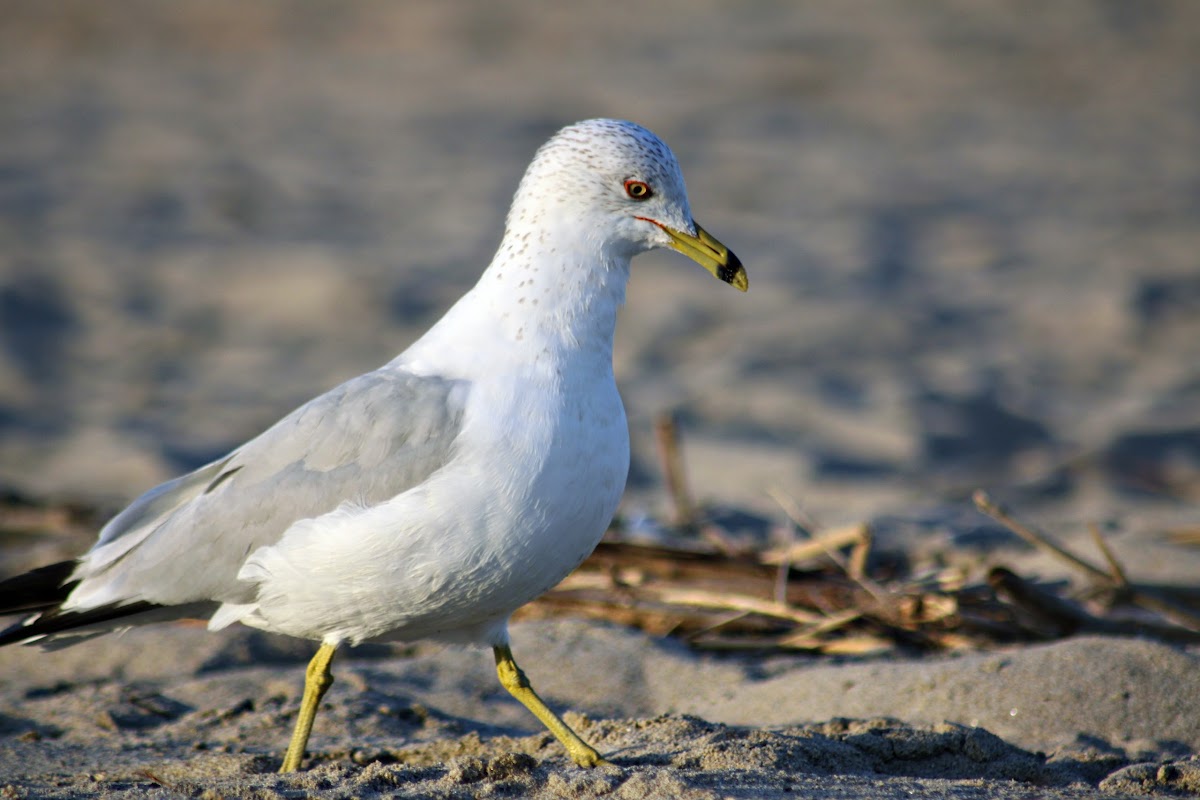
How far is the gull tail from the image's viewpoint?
3.86m

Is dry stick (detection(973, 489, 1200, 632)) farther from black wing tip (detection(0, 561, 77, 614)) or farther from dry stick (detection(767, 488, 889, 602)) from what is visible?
black wing tip (detection(0, 561, 77, 614))

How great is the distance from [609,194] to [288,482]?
1193 millimetres

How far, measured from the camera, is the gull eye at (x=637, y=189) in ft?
12.8

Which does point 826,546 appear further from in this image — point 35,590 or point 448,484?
point 35,590

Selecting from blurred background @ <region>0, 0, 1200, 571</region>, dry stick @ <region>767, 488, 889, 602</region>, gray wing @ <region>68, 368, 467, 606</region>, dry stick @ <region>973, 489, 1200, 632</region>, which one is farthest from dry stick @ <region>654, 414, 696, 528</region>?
gray wing @ <region>68, 368, 467, 606</region>

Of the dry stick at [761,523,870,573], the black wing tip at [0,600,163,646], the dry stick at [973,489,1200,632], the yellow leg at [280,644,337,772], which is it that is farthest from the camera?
the dry stick at [761,523,870,573]

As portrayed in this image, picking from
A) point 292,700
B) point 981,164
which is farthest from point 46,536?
point 981,164

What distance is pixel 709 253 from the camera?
4020mm

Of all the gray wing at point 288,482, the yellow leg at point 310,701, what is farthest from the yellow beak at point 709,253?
the yellow leg at point 310,701

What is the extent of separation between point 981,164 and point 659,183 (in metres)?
10.0

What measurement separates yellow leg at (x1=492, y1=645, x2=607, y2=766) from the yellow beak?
1252 millimetres

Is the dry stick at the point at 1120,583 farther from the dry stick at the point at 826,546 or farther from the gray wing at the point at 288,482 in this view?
the gray wing at the point at 288,482

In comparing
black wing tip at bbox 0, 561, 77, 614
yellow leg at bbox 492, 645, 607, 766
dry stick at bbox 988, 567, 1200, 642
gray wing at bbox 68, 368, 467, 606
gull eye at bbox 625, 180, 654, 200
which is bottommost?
dry stick at bbox 988, 567, 1200, 642

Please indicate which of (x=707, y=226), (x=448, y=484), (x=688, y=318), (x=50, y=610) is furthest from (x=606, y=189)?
(x=707, y=226)
